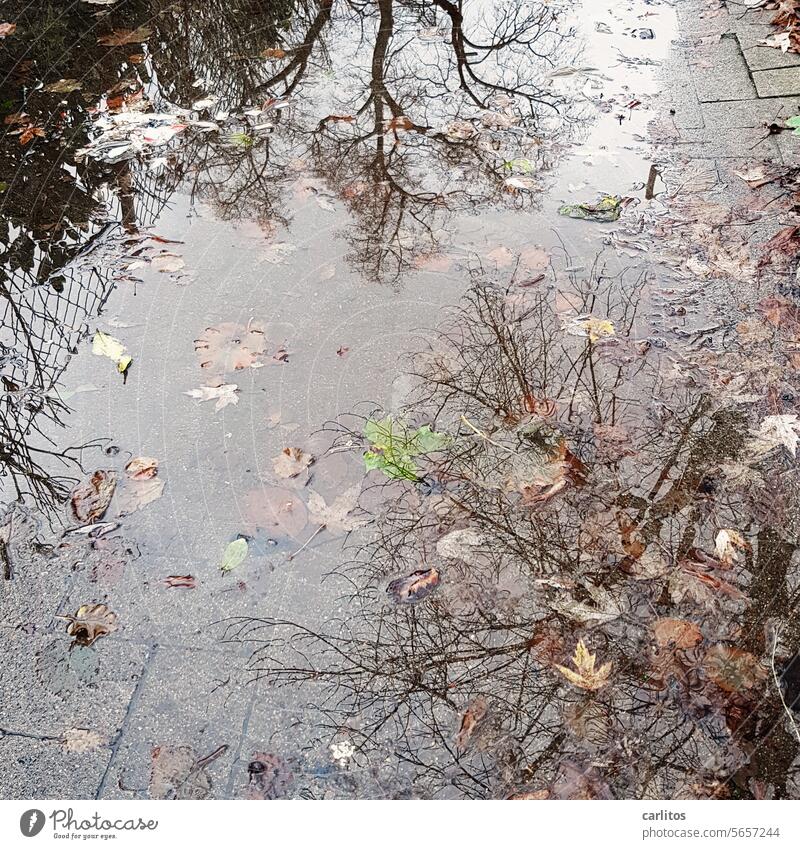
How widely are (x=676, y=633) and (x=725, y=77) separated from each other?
3840mm

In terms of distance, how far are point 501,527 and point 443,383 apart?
0.72 meters

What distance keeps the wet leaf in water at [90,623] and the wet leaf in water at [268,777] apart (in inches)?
26.1

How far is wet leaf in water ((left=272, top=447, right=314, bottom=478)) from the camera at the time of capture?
2732mm

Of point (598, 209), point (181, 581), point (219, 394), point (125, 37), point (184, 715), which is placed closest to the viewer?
point (184, 715)

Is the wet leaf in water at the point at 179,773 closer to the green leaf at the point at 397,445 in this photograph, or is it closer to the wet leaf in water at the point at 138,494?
the wet leaf in water at the point at 138,494

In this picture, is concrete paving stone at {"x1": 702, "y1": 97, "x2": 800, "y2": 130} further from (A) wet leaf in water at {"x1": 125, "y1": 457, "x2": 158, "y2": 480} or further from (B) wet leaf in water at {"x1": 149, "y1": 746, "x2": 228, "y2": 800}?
(B) wet leaf in water at {"x1": 149, "y1": 746, "x2": 228, "y2": 800}

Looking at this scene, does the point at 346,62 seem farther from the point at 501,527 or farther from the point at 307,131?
the point at 501,527

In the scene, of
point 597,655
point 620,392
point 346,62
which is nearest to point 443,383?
point 620,392

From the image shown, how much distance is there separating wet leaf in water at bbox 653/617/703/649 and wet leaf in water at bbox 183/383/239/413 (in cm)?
181

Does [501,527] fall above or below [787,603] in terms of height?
above

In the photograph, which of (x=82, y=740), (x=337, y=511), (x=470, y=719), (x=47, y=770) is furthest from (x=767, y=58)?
(x=47, y=770)

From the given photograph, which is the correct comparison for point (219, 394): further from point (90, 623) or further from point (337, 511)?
point (90, 623)

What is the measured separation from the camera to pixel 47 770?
208 centimetres

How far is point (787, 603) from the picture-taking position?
2.30 metres
